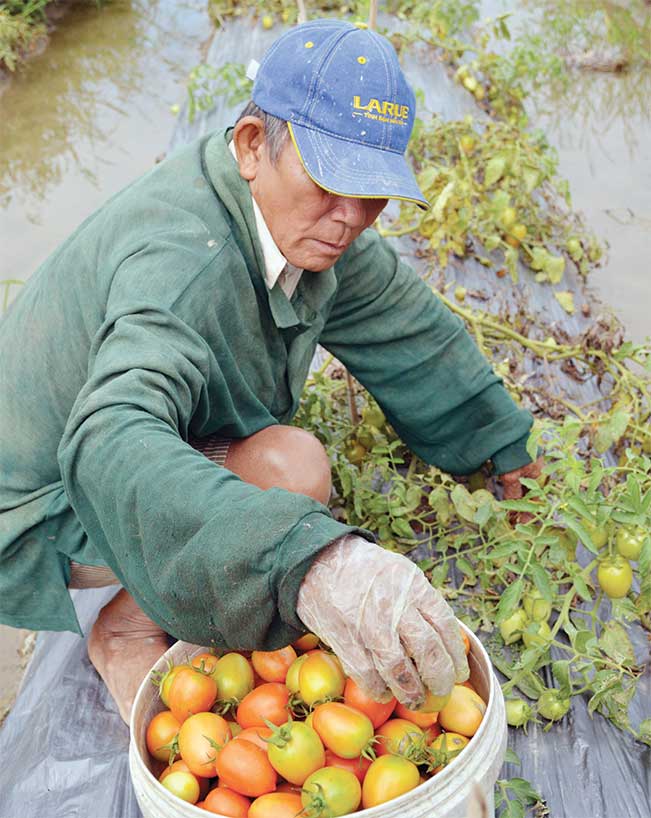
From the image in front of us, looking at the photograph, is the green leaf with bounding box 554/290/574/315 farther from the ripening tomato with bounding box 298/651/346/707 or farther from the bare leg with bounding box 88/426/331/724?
the ripening tomato with bounding box 298/651/346/707

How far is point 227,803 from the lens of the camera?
124cm

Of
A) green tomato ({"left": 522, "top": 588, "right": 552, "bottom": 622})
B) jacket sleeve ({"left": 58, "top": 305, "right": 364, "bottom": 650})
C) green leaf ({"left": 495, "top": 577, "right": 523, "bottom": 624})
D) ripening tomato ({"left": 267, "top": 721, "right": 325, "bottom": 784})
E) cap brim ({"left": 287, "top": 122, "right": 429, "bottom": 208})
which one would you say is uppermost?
cap brim ({"left": 287, "top": 122, "right": 429, "bottom": 208})

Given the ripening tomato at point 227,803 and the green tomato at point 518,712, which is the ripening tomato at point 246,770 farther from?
the green tomato at point 518,712

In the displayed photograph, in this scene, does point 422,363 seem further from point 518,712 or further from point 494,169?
point 494,169

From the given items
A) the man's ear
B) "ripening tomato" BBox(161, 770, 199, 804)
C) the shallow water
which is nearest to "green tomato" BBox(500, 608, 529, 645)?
"ripening tomato" BBox(161, 770, 199, 804)

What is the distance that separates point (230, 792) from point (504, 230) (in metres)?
2.42

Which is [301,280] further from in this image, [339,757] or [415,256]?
[415,256]

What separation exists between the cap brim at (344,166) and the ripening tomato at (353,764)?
829 millimetres

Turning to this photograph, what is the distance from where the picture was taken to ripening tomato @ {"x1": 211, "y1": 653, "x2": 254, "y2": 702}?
4.66ft

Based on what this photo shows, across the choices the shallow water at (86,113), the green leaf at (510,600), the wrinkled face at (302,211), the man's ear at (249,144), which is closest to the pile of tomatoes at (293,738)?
the green leaf at (510,600)

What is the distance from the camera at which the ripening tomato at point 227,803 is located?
4.05 ft

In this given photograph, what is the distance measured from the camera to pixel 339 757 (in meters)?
1.28

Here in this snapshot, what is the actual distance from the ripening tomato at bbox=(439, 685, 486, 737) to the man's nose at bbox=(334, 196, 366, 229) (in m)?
0.76

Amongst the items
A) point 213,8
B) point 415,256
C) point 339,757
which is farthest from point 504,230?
point 213,8
